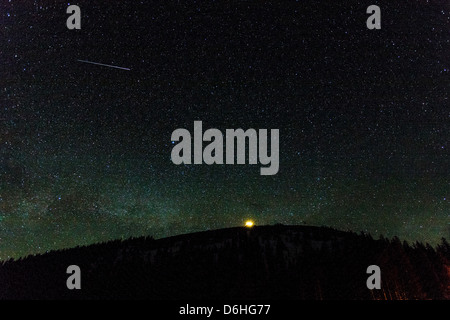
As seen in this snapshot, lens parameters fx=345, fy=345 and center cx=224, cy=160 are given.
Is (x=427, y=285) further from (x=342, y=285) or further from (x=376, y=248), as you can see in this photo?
(x=376, y=248)

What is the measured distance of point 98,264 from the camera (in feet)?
243

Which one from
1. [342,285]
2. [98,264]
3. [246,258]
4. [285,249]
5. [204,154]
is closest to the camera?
[204,154]

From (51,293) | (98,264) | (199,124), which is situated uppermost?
(199,124)

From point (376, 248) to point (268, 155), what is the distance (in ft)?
190

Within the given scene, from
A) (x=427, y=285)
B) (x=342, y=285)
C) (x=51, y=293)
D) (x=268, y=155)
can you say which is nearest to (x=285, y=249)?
(x=342, y=285)

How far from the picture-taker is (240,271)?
198ft

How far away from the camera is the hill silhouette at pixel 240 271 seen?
48375mm

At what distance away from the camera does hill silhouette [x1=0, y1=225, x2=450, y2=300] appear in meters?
48.4

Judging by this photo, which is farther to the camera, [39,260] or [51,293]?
[39,260]
